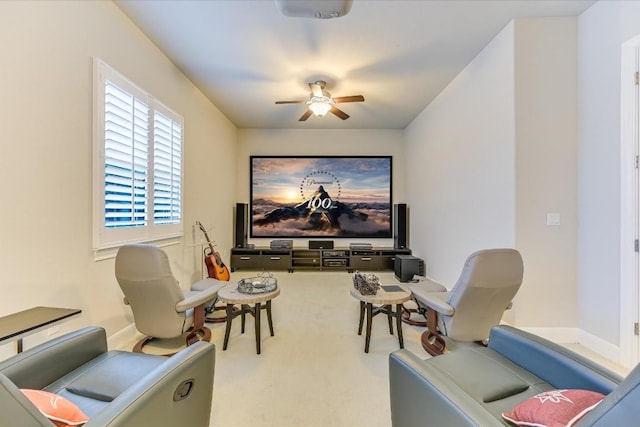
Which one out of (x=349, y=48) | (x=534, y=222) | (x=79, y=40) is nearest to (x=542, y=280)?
(x=534, y=222)

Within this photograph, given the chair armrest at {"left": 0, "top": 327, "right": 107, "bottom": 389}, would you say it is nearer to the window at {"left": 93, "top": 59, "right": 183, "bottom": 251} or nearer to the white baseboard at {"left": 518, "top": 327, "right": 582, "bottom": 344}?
the window at {"left": 93, "top": 59, "right": 183, "bottom": 251}

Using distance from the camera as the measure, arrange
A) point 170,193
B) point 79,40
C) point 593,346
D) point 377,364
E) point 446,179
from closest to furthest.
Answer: point 79,40, point 377,364, point 593,346, point 170,193, point 446,179

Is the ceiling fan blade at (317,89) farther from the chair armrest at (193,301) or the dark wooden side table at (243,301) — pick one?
the chair armrest at (193,301)

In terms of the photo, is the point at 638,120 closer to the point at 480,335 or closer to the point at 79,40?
the point at 480,335

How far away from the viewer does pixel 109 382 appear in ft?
4.19

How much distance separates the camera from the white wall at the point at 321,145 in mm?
6219

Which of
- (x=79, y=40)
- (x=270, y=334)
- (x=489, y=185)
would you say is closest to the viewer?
(x=79, y=40)

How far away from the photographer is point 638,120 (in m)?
2.22

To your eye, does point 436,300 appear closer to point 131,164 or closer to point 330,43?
point 330,43

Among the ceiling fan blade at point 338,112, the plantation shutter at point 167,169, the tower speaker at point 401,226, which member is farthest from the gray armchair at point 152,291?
the tower speaker at point 401,226

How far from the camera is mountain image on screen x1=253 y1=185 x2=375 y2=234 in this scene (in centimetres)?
617

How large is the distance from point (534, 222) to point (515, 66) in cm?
149

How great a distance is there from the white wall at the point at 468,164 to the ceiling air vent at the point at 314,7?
6.87ft

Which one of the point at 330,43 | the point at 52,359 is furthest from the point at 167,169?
the point at 52,359
